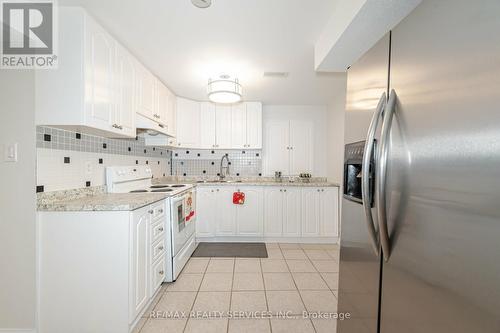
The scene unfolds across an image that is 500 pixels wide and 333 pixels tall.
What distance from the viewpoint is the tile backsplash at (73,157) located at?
64.8 inches

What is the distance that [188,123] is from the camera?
12.4 feet

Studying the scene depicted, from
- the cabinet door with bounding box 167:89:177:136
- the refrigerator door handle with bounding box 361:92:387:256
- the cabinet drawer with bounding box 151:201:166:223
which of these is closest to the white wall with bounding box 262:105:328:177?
the cabinet door with bounding box 167:89:177:136

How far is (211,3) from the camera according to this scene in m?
1.53

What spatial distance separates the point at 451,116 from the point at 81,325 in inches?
90.9

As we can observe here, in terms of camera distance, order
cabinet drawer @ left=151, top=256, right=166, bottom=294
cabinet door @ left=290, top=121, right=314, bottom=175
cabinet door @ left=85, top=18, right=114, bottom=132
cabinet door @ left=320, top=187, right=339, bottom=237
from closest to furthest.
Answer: cabinet door @ left=85, top=18, right=114, bottom=132
cabinet drawer @ left=151, top=256, right=166, bottom=294
cabinet door @ left=320, top=187, right=339, bottom=237
cabinet door @ left=290, top=121, right=314, bottom=175

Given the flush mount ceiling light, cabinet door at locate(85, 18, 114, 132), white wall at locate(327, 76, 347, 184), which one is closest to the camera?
cabinet door at locate(85, 18, 114, 132)

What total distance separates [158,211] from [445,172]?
2.07 metres

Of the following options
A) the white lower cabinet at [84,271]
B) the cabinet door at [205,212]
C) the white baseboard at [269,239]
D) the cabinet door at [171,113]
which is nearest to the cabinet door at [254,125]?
the cabinet door at [205,212]

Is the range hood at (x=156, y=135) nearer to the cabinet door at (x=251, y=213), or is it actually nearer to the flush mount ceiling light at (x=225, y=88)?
the flush mount ceiling light at (x=225, y=88)

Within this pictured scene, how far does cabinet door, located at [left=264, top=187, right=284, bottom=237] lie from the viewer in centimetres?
352

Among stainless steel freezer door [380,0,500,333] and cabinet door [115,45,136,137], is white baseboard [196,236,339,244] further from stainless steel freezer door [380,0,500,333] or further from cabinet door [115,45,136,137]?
stainless steel freezer door [380,0,500,333]

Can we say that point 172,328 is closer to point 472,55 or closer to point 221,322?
point 221,322

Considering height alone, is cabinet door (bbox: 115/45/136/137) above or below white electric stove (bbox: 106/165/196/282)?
above

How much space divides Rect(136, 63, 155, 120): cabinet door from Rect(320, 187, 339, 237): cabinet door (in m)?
2.74
